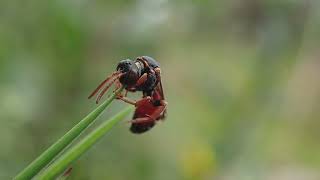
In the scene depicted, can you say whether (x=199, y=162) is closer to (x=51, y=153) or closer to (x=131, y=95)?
(x=131, y=95)

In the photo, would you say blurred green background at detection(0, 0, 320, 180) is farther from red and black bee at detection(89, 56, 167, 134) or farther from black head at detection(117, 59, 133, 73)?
black head at detection(117, 59, 133, 73)

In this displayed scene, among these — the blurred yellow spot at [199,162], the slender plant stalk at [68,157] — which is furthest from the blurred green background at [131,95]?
the slender plant stalk at [68,157]

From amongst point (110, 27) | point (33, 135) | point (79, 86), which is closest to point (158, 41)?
point (110, 27)

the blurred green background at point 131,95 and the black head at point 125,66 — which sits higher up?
the black head at point 125,66

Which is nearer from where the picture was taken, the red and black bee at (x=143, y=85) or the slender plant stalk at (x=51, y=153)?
the slender plant stalk at (x=51, y=153)

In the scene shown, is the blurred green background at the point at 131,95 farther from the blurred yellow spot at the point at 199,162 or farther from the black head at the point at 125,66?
the black head at the point at 125,66

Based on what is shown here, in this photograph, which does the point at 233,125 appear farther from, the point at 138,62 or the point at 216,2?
the point at 138,62

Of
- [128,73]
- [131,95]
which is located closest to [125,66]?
[128,73]
